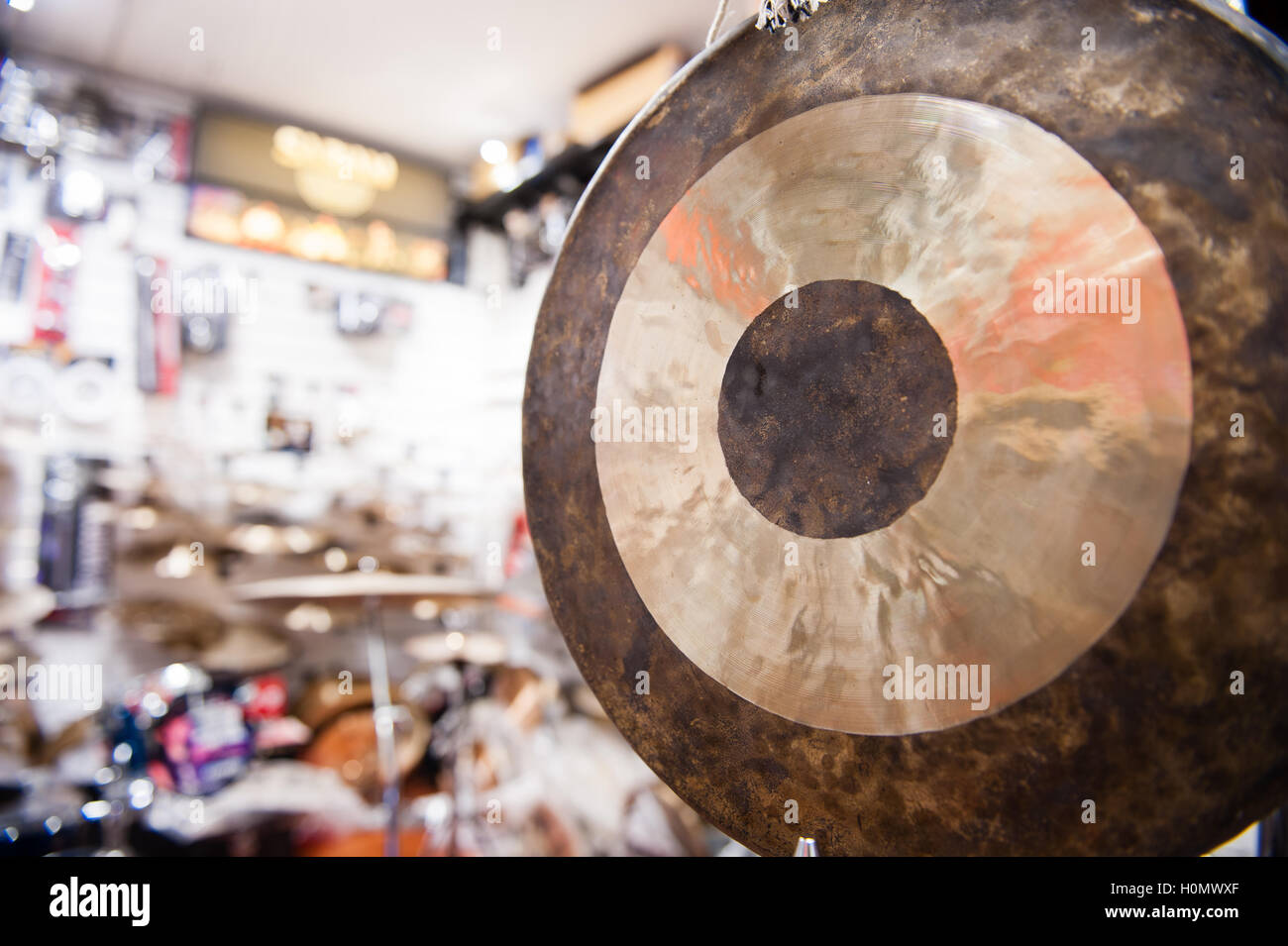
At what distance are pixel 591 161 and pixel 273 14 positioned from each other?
157cm

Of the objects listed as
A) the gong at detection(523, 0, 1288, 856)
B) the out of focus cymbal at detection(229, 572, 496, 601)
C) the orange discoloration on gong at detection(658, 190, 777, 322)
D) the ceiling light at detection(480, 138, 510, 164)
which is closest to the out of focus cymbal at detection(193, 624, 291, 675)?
the out of focus cymbal at detection(229, 572, 496, 601)

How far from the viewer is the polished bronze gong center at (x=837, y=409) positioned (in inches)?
26.0

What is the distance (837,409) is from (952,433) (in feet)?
0.37

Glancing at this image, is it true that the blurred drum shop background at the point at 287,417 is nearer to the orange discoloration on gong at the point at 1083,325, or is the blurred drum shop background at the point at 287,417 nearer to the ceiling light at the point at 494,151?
the ceiling light at the point at 494,151

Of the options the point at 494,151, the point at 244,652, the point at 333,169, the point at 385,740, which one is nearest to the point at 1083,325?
the point at 385,740

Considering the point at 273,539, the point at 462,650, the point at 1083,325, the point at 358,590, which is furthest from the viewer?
the point at 273,539

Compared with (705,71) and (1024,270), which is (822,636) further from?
(705,71)

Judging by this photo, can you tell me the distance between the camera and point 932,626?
0.63 meters

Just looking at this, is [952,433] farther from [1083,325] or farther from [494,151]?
[494,151]

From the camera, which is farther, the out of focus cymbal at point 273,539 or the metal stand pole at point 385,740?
the out of focus cymbal at point 273,539

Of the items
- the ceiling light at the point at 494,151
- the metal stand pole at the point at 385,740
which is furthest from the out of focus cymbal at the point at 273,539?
the ceiling light at the point at 494,151

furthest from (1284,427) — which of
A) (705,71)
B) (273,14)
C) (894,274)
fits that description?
(273,14)

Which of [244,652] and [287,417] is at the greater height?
[287,417]

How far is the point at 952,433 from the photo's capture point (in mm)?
643
